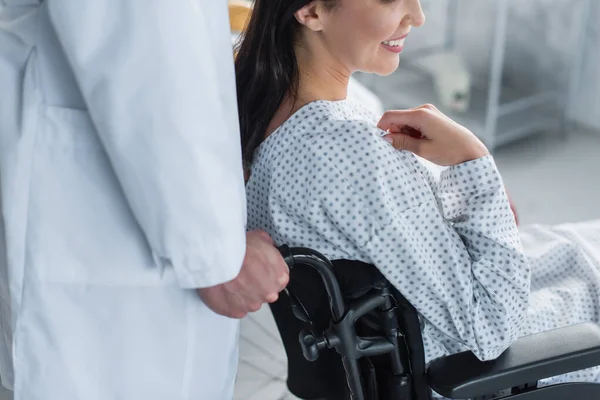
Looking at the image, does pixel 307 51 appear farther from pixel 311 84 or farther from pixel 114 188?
pixel 114 188

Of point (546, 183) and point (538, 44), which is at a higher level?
point (538, 44)

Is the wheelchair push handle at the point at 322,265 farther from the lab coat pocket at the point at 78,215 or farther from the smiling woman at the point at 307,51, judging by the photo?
the smiling woman at the point at 307,51

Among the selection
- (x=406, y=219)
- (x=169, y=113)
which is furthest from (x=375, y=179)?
(x=169, y=113)

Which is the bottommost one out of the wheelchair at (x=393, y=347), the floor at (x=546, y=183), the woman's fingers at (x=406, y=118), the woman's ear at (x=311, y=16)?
the floor at (x=546, y=183)

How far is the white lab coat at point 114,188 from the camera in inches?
40.8

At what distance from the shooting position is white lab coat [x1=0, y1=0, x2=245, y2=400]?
104cm

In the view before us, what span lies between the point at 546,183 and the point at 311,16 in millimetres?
2542

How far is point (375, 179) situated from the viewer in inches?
49.6

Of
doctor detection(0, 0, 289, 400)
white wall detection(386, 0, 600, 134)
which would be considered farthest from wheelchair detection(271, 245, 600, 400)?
white wall detection(386, 0, 600, 134)

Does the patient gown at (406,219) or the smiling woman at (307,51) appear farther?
the smiling woman at (307,51)

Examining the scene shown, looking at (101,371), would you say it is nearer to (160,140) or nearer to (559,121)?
(160,140)

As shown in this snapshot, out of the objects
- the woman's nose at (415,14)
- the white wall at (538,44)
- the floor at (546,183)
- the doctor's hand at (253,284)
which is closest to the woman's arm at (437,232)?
the doctor's hand at (253,284)

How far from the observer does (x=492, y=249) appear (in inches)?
52.2

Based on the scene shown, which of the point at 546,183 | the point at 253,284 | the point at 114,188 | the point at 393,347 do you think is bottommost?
the point at 546,183
